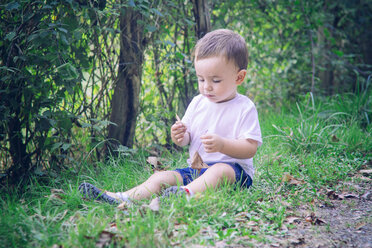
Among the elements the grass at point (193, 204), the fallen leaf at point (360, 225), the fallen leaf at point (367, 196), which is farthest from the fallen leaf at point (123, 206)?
the fallen leaf at point (367, 196)

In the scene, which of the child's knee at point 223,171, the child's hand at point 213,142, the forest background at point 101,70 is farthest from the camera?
the forest background at point 101,70

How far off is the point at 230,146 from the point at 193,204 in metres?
0.46

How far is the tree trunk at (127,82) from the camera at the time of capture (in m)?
3.23

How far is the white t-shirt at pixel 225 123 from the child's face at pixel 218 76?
109 mm

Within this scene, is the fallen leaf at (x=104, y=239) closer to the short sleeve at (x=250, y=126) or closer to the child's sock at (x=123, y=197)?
the child's sock at (x=123, y=197)

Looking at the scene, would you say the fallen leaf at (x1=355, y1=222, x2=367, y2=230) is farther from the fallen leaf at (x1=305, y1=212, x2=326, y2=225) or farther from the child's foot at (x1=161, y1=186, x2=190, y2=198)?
the child's foot at (x1=161, y1=186, x2=190, y2=198)

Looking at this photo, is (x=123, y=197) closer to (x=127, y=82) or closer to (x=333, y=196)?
(x=127, y=82)

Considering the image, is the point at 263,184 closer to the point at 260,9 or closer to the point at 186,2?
the point at 186,2

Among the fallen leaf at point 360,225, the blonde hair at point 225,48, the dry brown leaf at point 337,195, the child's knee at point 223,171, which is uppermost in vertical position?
the blonde hair at point 225,48

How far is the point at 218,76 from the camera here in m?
2.30

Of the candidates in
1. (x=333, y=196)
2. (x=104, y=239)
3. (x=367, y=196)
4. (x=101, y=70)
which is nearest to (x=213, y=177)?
(x=104, y=239)

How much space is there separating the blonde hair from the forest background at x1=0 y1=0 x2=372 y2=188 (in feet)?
2.30

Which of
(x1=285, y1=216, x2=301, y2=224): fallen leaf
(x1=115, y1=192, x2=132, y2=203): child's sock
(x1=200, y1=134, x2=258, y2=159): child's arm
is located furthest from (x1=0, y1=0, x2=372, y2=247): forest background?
(x1=200, y1=134, x2=258, y2=159): child's arm

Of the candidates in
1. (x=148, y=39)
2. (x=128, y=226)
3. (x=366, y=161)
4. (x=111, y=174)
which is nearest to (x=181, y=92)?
(x=148, y=39)
